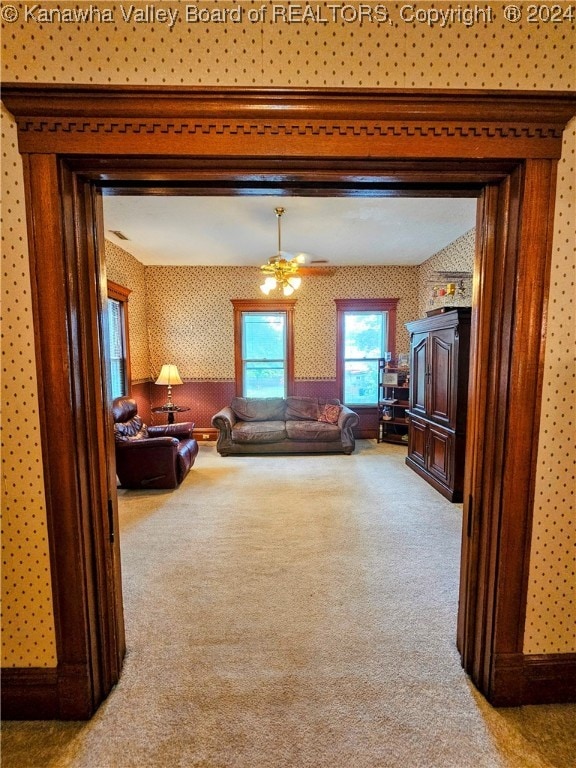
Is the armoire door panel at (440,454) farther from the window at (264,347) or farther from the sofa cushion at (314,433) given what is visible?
the window at (264,347)

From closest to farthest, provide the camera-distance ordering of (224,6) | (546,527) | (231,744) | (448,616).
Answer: (224,6), (231,744), (546,527), (448,616)

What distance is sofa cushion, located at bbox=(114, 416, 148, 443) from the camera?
383 centimetres

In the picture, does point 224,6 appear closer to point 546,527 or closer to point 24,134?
point 24,134

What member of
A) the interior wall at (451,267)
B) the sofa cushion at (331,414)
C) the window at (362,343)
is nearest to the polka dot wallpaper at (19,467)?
the interior wall at (451,267)

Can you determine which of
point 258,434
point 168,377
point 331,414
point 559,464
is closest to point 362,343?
point 331,414

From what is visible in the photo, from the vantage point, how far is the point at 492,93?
116 centimetres

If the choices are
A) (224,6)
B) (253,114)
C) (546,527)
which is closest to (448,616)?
(546,527)

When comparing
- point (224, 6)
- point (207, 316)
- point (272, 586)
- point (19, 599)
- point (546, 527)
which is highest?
point (224, 6)

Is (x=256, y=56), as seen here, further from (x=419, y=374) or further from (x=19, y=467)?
(x=419, y=374)

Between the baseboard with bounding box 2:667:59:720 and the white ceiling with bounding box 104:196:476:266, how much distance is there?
128 inches

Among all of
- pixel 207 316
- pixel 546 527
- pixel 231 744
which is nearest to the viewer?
pixel 231 744

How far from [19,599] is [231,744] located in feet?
3.27

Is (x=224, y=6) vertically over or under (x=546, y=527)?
over

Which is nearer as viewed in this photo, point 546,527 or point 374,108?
point 374,108
